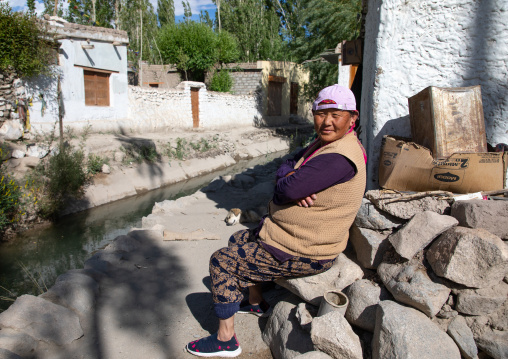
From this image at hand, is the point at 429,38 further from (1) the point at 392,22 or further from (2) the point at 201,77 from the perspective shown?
(2) the point at 201,77

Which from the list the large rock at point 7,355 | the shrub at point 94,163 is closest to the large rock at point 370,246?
the large rock at point 7,355

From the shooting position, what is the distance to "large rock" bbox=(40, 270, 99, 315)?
2568 millimetres

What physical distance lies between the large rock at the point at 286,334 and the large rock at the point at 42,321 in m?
1.23

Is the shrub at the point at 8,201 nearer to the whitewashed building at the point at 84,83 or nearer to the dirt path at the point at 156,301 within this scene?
the dirt path at the point at 156,301

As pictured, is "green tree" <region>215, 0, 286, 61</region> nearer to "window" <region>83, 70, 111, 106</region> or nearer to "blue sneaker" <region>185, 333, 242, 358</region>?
"window" <region>83, 70, 111, 106</region>

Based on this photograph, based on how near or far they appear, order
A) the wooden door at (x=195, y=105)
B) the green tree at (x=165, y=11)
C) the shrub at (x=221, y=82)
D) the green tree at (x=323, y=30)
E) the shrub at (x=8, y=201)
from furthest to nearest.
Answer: the green tree at (x=165, y=11) < the shrub at (x=221, y=82) < the wooden door at (x=195, y=105) < the green tree at (x=323, y=30) < the shrub at (x=8, y=201)

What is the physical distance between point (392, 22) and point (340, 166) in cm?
146

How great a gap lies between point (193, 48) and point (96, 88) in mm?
7627

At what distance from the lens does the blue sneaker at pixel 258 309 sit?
2.46 m

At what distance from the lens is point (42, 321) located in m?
2.27

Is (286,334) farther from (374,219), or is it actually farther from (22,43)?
(22,43)

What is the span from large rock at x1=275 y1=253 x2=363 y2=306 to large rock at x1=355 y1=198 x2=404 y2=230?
0.87ft

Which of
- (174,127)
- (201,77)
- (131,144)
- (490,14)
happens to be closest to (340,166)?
(490,14)

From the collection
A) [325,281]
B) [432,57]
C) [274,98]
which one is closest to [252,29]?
[274,98]
